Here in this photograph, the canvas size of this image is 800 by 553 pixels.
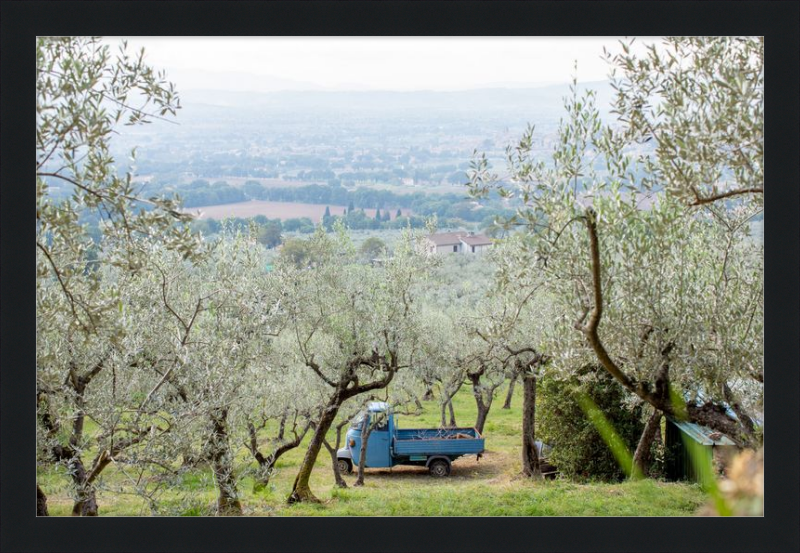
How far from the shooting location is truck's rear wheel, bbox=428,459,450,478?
1081cm

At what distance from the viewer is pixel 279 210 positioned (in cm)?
791

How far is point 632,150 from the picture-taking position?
4.83 metres

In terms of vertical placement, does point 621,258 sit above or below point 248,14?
below

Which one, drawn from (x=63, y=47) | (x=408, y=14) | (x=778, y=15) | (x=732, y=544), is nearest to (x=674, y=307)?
(x=732, y=544)

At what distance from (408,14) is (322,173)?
3.14 meters

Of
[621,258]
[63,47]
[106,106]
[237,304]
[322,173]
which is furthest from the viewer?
[322,173]

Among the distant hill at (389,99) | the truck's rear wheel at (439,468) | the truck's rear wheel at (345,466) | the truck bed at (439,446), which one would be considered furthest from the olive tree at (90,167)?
the truck's rear wheel at (439,468)

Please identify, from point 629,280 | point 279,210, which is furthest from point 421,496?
point 629,280

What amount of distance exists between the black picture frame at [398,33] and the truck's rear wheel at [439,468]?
19.9 ft

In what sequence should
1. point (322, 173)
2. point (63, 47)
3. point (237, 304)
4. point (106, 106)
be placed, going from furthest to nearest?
point (322, 173) < point (237, 304) < point (63, 47) < point (106, 106)

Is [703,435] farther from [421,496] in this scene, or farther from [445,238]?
[445,238]

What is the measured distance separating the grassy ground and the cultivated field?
2484mm

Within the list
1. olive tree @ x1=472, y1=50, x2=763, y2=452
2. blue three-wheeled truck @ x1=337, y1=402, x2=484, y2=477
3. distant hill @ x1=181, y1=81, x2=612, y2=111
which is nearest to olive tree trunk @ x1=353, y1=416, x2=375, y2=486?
blue three-wheeled truck @ x1=337, y1=402, x2=484, y2=477

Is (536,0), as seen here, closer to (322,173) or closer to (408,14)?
(408,14)
